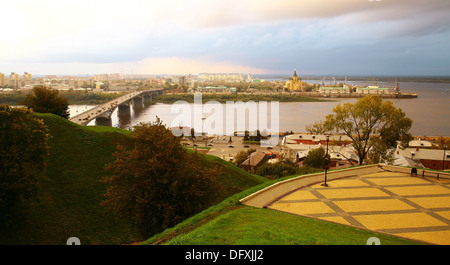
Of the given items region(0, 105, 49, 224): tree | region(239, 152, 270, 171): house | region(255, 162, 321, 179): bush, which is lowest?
region(239, 152, 270, 171): house

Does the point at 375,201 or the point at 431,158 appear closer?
the point at 375,201

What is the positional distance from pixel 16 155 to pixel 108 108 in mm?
31960

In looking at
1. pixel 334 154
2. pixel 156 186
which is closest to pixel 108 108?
pixel 334 154

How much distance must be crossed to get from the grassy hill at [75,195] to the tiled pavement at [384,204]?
10.5 ft

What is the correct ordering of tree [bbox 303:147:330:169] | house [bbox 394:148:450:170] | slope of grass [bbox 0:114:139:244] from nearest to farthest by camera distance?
slope of grass [bbox 0:114:139:244]
tree [bbox 303:147:330:169]
house [bbox 394:148:450:170]

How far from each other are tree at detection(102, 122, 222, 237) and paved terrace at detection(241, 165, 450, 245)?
1.11m

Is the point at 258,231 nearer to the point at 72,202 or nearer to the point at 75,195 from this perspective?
the point at 72,202

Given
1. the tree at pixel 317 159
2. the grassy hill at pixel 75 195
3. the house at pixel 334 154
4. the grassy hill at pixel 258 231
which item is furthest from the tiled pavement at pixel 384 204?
the tree at pixel 317 159

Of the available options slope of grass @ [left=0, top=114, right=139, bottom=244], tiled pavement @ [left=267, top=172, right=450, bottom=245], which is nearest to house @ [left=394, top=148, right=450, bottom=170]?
tiled pavement @ [left=267, top=172, right=450, bottom=245]

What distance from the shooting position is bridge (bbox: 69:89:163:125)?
28156 mm

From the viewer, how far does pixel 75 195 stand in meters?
7.69

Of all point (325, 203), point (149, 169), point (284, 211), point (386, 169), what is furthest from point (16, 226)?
point (386, 169)

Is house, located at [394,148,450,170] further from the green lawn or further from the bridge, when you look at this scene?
the bridge
